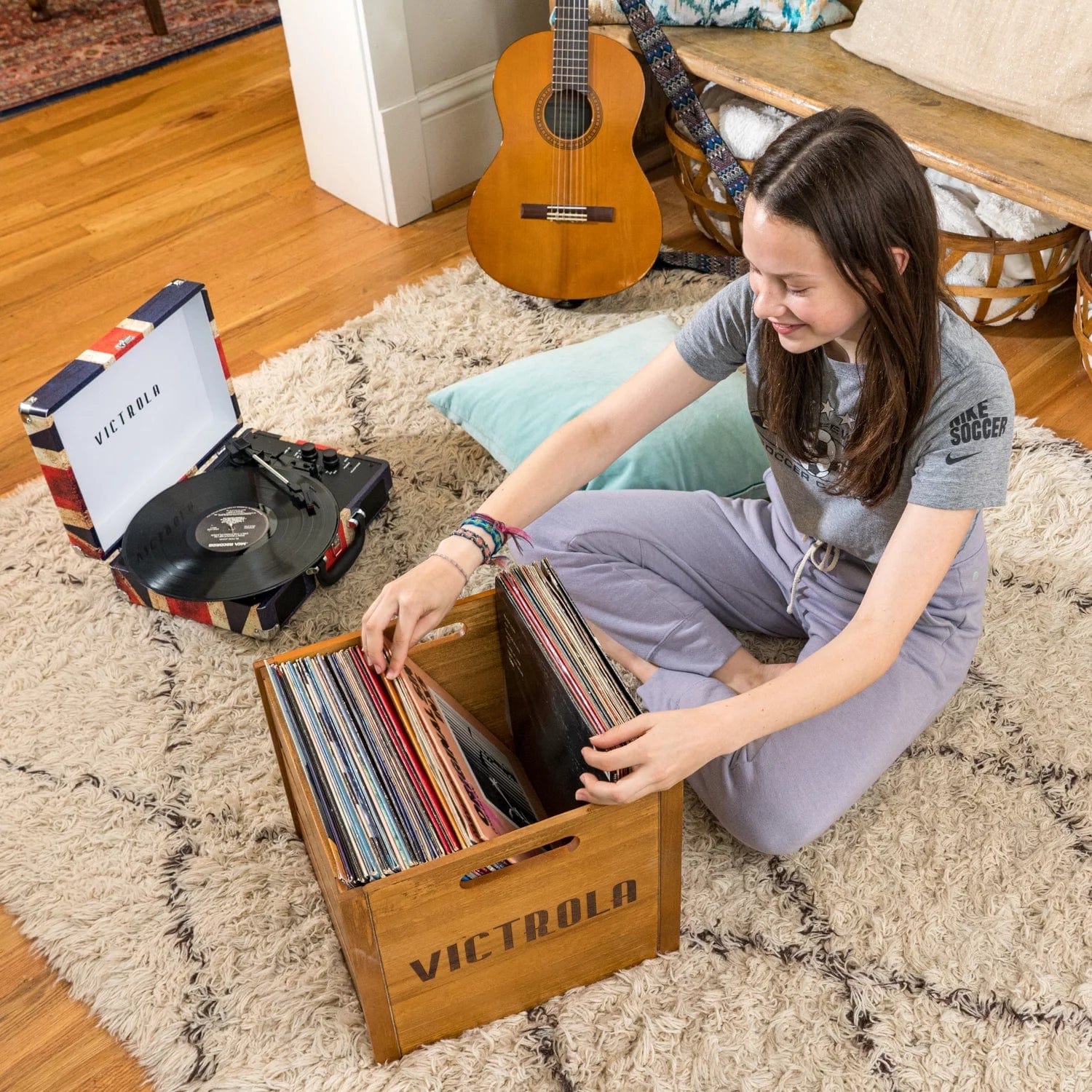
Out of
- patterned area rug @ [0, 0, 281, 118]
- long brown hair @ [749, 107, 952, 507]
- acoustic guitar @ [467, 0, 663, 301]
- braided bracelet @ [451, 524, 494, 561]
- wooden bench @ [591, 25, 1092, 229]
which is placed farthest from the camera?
patterned area rug @ [0, 0, 281, 118]

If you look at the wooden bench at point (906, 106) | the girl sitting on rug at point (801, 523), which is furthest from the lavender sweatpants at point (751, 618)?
the wooden bench at point (906, 106)

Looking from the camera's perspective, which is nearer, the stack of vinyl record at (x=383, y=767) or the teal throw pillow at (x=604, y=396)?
the stack of vinyl record at (x=383, y=767)

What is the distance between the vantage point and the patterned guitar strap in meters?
2.23

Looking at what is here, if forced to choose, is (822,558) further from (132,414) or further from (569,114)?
(569,114)

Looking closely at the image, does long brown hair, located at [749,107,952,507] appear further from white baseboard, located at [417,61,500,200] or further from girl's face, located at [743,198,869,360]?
white baseboard, located at [417,61,500,200]

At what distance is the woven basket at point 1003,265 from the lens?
202cm

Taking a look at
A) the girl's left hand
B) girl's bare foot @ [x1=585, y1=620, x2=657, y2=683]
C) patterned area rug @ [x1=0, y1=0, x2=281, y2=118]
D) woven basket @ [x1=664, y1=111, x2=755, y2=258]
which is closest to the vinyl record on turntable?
girl's bare foot @ [x1=585, y1=620, x2=657, y2=683]

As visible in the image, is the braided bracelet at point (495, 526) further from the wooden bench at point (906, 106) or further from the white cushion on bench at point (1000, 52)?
the white cushion on bench at point (1000, 52)

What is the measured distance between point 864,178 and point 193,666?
1.11 meters

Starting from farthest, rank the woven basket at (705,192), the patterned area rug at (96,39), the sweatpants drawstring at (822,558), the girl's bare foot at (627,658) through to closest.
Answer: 1. the patterned area rug at (96,39)
2. the woven basket at (705,192)
3. the girl's bare foot at (627,658)
4. the sweatpants drawstring at (822,558)

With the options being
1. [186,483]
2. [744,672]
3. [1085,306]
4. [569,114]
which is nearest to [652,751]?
[744,672]

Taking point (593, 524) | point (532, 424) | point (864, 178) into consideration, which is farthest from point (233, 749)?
point (864, 178)

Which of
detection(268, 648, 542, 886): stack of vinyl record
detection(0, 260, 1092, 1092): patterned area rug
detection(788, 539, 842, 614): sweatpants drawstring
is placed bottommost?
detection(0, 260, 1092, 1092): patterned area rug

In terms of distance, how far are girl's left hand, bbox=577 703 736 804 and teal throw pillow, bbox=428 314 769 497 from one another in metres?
0.62
